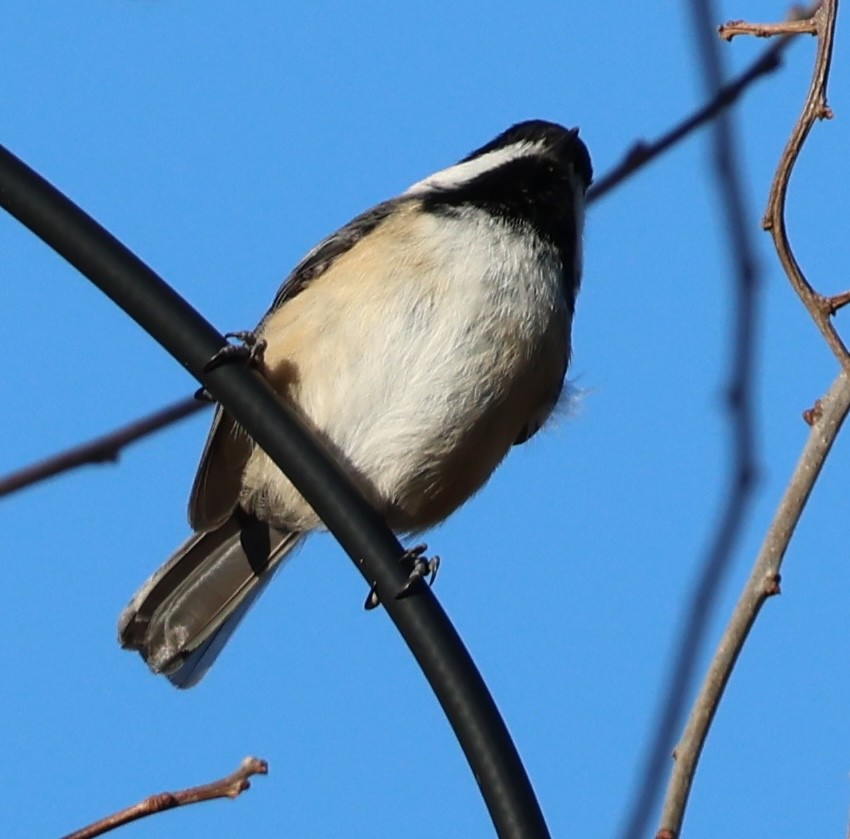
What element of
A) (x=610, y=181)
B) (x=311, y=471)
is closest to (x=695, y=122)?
(x=610, y=181)

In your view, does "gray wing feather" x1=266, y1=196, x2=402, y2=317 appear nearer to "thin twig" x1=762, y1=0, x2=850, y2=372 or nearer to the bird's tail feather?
the bird's tail feather

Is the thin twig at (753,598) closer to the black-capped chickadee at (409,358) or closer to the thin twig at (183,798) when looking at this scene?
the thin twig at (183,798)

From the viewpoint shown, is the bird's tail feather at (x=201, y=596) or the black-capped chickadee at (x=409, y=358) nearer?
the black-capped chickadee at (x=409, y=358)

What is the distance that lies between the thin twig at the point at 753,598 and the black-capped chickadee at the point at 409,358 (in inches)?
56.2

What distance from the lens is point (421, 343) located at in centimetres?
345

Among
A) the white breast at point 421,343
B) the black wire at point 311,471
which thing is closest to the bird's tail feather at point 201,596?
the white breast at point 421,343

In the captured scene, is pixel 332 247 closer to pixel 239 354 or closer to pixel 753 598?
pixel 239 354

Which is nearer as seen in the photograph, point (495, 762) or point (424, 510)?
point (495, 762)

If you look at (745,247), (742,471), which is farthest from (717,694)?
(745,247)

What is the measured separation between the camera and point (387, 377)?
3490 mm

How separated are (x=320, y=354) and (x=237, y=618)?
2.64 ft

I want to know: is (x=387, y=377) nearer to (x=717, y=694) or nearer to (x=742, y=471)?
(x=742, y=471)

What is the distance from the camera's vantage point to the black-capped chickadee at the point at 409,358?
3.48 meters

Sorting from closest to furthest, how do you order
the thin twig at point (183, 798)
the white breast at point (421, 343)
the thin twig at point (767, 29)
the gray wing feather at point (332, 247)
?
the thin twig at point (183, 798)
the thin twig at point (767, 29)
the white breast at point (421, 343)
the gray wing feather at point (332, 247)
